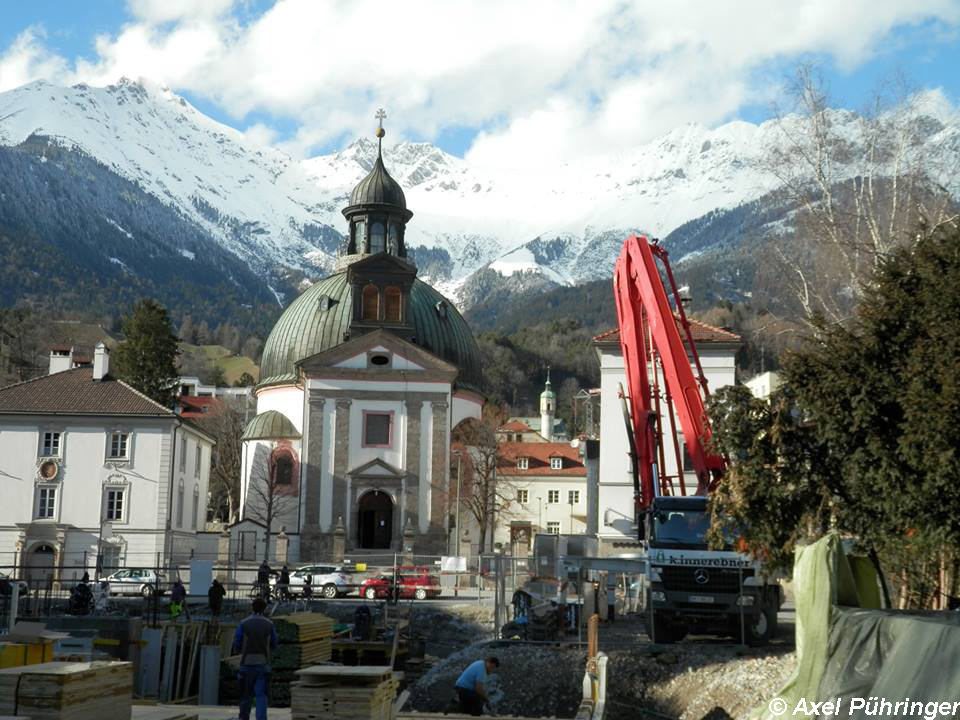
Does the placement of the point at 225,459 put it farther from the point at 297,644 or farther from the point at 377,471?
the point at 297,644

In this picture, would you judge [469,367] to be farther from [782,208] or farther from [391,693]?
[391,693]

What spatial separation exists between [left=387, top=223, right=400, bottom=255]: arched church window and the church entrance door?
16.8 m

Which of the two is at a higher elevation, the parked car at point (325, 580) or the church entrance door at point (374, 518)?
the church entrance door at point (374, 518)

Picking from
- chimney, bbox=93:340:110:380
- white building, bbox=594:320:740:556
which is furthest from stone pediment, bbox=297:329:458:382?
white building, bbox=594:320:740:556

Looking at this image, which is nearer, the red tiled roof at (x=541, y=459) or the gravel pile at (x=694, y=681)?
the gravel pile at (x=694, y=681)

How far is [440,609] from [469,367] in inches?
1274

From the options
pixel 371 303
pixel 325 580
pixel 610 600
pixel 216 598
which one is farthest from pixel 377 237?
pixel 610 600

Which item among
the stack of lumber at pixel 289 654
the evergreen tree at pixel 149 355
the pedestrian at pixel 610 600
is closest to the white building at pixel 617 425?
the pedestrian at pixel 610 600

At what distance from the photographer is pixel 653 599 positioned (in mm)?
24297

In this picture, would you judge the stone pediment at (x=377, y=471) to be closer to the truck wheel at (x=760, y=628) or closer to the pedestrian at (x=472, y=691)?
the truck wheel at (x=760, y=628)

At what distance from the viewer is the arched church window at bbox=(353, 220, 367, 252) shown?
72.5 meters

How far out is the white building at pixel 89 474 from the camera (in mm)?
54812

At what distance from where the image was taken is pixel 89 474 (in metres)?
55.8

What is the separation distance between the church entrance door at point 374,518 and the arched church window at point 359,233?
17076 millimetres
